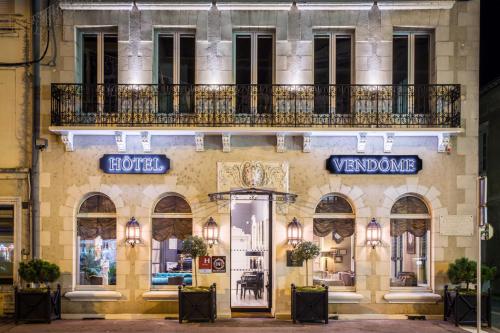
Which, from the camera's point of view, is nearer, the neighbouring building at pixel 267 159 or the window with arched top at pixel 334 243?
the neighbouring building at pixel 267 159

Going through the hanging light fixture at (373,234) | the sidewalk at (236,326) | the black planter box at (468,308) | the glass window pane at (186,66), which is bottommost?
the sidewalk at (236,326)

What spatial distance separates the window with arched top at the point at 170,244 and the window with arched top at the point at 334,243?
3.46 meters

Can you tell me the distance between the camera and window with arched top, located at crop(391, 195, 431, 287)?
1466 cm

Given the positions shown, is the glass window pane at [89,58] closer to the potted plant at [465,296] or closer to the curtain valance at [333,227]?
the curtain valance at [333,227]

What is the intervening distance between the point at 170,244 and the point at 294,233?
337 cm

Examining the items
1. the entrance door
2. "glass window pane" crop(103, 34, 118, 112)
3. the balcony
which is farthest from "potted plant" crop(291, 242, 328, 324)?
"glass window pane" crop(103, 34, 118, 112)

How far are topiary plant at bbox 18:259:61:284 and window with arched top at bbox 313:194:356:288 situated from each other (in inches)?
268

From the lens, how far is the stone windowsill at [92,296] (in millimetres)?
14258

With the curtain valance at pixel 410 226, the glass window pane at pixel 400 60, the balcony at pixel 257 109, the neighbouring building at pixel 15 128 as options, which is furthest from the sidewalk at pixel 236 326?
the glass window pane at pixel 400 60

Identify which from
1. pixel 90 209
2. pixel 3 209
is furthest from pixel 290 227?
pixel 3 209

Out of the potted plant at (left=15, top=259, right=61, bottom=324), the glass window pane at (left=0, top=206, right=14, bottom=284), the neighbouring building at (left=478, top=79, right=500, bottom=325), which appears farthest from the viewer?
the neighbouring building at (left=478, top=79, right=500, bottom=325)

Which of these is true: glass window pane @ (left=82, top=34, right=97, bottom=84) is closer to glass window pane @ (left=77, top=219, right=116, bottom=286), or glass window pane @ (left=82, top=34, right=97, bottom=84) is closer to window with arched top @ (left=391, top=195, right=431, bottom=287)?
glass window pane @ (left=77, top=219, right=116, bottom=286)

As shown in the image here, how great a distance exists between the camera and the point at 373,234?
14.3 m

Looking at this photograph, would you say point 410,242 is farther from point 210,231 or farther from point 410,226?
point 210,231
